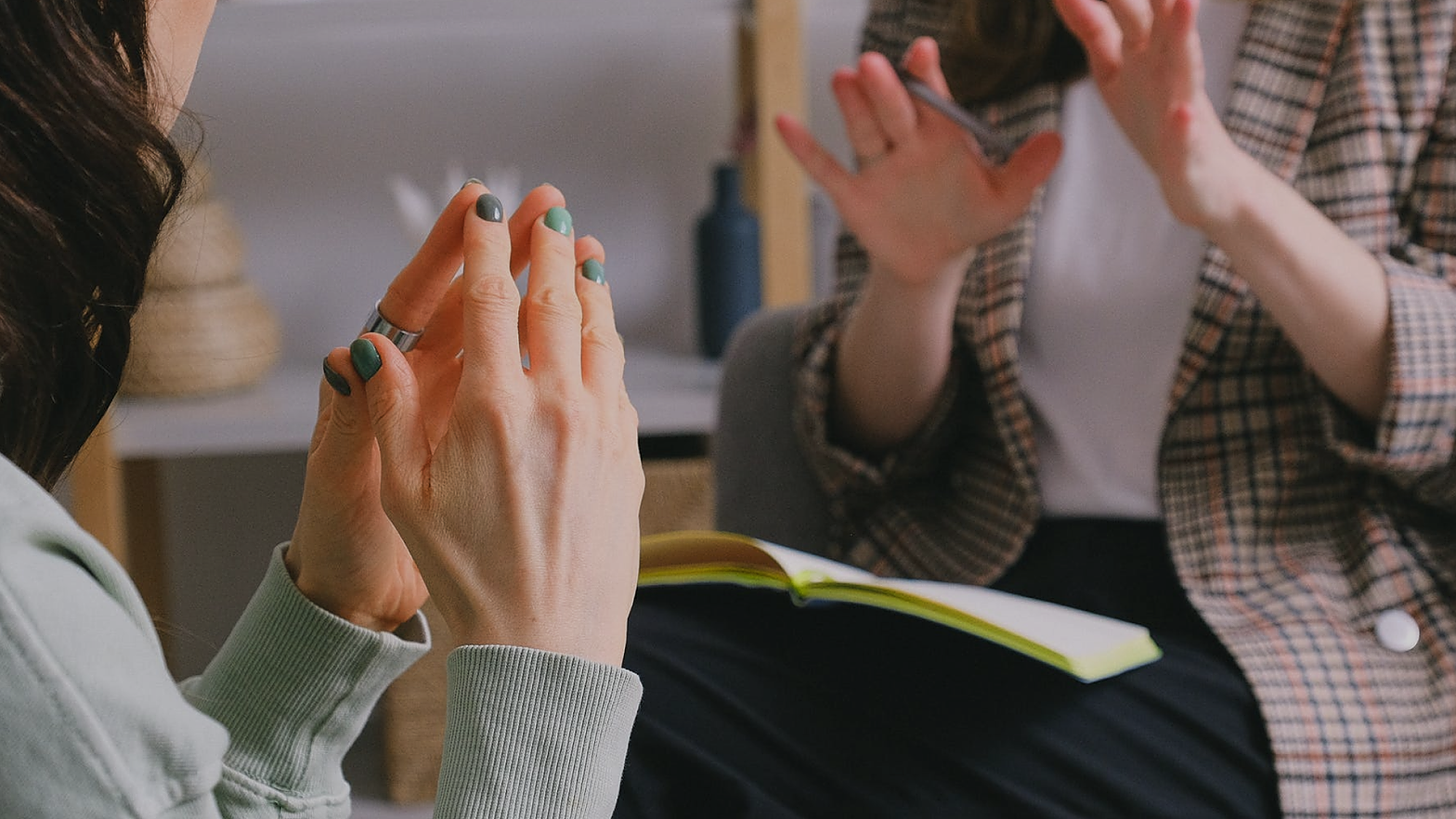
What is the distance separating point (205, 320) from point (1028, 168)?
47.8 inches

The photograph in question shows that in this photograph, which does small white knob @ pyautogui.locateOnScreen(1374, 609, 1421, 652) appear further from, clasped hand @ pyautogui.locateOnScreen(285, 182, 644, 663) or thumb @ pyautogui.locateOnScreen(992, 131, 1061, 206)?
clasped hand @ pyautogui.locateOnScreen(285, 182, 644, 663)

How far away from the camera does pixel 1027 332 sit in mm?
1074

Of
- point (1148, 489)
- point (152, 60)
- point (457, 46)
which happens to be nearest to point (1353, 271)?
point (1148, 489)

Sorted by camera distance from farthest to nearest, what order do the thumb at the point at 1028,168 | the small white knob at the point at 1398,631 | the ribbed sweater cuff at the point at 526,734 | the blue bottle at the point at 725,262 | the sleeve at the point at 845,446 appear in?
1. the blue bottle at the point at 725,262
2. the sleeve at the point at 845,446
3. the thumb at the point at 1028,168
4. the small white knob at the point at 1398,631
5. the ribbed sweater cuff at the point at 526,734

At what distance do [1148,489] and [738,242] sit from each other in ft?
3.05

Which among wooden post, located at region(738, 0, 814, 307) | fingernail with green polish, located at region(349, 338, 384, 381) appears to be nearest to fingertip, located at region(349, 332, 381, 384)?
fingernail with green polish, located at region(349, 338, 384, 381)

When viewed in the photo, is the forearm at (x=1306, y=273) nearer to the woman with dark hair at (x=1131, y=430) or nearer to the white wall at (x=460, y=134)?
the woman with dark hair at (x=1131, y=430)

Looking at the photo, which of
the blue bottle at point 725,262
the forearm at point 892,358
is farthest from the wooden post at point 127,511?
the forearm at point 892,358

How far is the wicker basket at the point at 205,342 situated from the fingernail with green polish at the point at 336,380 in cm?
127

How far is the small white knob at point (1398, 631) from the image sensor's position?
2.85 ft

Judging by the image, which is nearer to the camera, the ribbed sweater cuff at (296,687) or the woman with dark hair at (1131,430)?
the ribbed sweater cuff at (296,687)

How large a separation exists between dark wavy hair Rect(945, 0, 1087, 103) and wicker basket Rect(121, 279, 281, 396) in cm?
108

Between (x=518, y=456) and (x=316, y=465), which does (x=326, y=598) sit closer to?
(x=316, y=465)

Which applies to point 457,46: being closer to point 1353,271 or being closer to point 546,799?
point 1353,271
